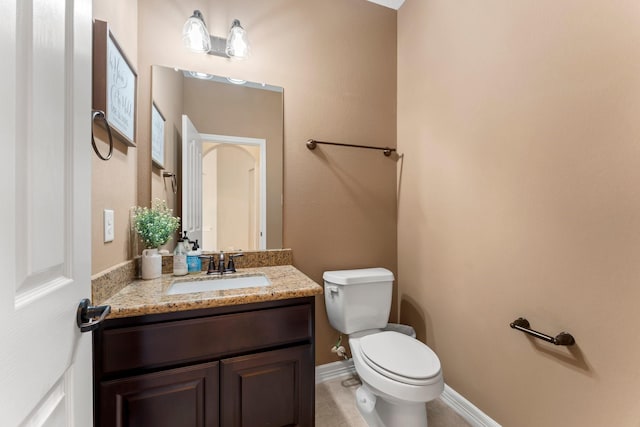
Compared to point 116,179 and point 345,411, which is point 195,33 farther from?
point 345,411

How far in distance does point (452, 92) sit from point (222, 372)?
1.90 m

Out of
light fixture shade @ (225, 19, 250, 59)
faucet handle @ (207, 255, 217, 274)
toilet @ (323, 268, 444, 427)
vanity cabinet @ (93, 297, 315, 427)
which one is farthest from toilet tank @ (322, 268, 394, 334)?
light fixture shade @ (225, 19, 250, 59)

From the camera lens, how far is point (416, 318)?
1.94 m

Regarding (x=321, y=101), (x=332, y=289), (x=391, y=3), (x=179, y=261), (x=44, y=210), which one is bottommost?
(x=332, y=289)

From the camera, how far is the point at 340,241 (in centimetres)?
A: 196

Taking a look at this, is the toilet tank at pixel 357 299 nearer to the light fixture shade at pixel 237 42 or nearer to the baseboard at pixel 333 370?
the baseboard at pixel 333 370

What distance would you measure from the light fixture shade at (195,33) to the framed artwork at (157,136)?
1.30 feet

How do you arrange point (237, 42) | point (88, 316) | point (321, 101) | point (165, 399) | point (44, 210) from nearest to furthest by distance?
point (44, 210) < point (88, 316) < point (165, 399) < point (237, 42) < point (321, 101)

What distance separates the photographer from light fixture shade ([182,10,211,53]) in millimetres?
1492

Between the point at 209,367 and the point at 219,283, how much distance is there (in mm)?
449

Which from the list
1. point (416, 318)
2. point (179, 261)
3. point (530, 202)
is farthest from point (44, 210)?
point (416, 318)

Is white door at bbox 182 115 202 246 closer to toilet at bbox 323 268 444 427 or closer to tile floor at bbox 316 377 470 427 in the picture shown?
toilet at bbox 323 268 444 427

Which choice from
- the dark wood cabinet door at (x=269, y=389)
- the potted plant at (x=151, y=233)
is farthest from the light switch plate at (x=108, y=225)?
the dark wood cabinet door at (x=269, y=389)

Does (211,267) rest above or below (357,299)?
above
